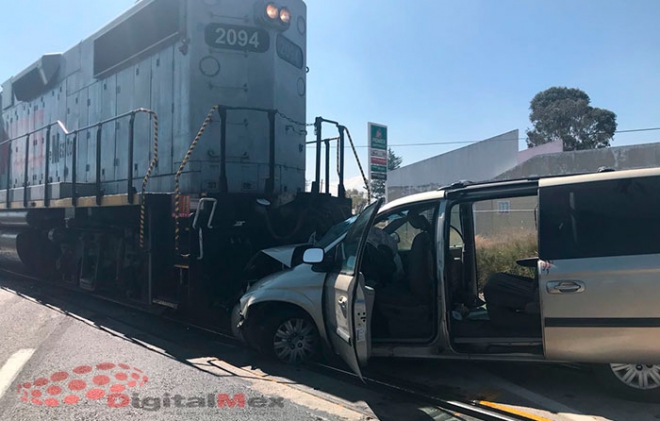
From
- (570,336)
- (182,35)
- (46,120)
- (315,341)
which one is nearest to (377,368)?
(315,341)

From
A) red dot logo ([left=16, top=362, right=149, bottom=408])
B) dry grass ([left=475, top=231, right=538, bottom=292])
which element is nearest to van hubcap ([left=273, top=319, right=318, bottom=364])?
red dot logo ([left=16, top=362, right=149, bottom=408])

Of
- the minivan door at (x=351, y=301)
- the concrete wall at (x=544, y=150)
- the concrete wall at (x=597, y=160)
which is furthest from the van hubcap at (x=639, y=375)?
the concrete wall at (x=544, y=150)

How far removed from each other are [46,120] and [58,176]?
184cm

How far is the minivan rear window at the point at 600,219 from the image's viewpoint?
3.94 m

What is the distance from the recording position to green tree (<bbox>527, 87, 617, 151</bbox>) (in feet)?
158

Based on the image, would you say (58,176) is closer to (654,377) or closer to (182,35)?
(182,35)

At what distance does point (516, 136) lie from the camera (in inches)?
1055

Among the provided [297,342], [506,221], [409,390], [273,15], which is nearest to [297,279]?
[297,342]

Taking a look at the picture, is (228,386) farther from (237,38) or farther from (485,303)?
(237,38)

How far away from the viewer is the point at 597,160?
854 inches

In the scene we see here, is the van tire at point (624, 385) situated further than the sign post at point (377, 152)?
No

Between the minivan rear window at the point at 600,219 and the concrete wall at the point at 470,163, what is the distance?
22.1 metres

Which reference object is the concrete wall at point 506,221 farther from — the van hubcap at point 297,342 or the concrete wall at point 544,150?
the van hubcap at point 297,342

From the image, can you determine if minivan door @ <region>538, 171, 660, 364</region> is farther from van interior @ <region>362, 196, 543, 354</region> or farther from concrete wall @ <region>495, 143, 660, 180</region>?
concrete wall @ <region>495, 143, 660, 180</region>
